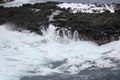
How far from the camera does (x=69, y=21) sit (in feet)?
90.3

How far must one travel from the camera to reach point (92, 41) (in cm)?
2509

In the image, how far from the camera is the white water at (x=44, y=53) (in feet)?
66.8

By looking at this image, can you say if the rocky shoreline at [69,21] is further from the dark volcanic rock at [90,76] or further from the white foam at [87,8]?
the dark volcanic rock at [90,76]

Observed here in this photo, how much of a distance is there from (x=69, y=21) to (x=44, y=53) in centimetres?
488

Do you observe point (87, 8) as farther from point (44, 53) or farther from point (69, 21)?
point (44, 53)

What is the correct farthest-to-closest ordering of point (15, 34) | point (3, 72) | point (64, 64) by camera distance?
point (15, 34)
point (64, 64)
point (3, 72)

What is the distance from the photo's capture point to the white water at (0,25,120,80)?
66.8ft

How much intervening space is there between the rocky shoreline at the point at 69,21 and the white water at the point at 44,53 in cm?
61

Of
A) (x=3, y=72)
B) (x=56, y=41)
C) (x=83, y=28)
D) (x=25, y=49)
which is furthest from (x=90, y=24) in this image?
(x=3, y=72)

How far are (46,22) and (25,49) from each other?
4.46 metres

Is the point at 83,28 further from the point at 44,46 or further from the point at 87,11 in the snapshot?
the point at 87,11

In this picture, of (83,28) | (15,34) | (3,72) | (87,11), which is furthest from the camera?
(87,11)

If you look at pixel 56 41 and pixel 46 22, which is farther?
pixel 46 22

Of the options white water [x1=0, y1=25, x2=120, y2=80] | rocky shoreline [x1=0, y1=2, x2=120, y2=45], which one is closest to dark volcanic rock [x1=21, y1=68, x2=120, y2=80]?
white water [x1=0, y1=25, x2=120, y2=80]
